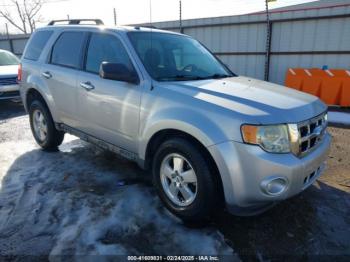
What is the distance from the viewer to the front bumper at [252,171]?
2.52 meters

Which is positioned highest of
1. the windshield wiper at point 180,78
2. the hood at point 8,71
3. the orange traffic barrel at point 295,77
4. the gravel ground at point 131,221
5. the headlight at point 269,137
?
the windshield wiper at point 180,78

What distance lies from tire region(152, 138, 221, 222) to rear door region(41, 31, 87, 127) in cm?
168

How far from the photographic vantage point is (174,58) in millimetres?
3797

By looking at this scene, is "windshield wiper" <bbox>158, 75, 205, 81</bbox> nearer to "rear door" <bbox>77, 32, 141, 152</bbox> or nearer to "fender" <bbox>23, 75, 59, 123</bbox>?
"rear door" <bbox>77, 32, 141, 152</bbox>

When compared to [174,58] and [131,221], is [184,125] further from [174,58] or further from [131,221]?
[174,58]

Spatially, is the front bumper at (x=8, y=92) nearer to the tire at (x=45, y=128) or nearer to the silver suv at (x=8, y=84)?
the silver suv at (x=8, y=84)

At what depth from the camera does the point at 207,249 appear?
271cm

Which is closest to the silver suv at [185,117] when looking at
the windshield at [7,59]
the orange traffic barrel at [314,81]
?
the orange traffic barrel at [314,81]

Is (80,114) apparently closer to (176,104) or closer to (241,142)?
(176,104)

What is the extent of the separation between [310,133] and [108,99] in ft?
6.97

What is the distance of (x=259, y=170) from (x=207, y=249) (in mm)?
818

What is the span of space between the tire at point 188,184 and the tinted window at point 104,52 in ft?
3.40

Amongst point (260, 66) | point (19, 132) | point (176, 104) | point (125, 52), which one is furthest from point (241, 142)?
point (260, 66)

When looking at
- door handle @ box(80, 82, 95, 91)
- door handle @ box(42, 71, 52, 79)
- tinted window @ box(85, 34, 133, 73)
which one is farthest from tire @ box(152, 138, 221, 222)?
door handle @ box(42, 71, 52, 79)
